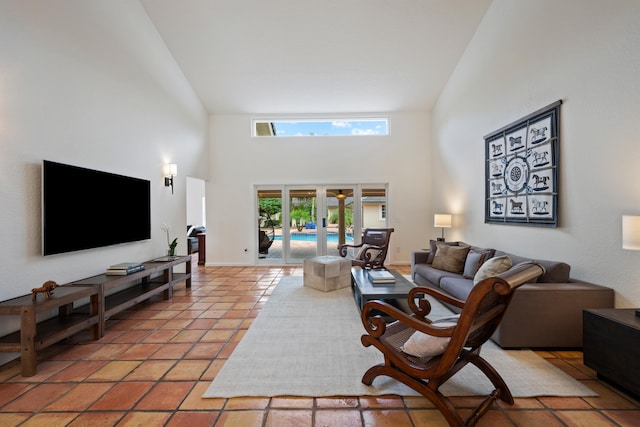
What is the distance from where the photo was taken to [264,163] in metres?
6.40

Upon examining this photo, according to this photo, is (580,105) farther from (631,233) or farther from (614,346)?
(614,346)

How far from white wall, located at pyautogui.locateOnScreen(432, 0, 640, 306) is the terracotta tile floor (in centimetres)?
99

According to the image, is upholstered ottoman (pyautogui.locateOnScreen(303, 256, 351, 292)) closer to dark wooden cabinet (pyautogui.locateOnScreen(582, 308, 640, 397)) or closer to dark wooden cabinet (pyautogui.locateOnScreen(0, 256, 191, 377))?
dark wooden cabinet (pyautogui.locateOnScreen(0, 256, 191, 377))

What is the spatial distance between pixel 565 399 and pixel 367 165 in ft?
16.8

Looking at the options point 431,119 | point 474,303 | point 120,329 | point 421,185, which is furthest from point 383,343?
point 431,119

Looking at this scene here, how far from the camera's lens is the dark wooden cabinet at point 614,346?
1.72 meters

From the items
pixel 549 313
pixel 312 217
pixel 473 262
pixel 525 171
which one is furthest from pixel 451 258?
pixel 312 217

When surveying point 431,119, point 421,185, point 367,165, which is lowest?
point 421,185

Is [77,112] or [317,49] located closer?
[77,112]

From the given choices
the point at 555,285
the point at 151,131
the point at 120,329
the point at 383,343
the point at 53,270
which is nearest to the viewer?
the point at 383,343

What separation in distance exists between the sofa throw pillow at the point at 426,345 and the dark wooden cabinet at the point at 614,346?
1.16 meters

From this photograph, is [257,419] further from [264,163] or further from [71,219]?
[264,163]

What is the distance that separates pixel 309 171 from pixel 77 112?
4145mm

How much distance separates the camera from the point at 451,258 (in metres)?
3.96
